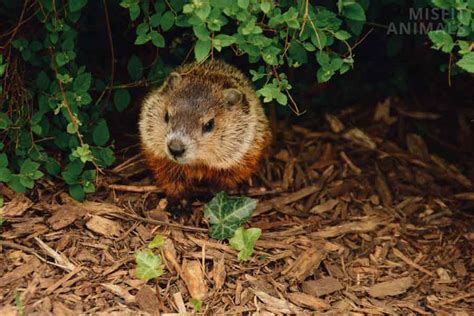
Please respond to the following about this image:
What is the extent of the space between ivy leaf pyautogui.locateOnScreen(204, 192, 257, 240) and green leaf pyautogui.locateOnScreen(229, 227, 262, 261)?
0.16 metres

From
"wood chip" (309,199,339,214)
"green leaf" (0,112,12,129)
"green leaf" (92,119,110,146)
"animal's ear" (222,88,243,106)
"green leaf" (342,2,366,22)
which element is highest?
"green leaf" (342,2,366,22)

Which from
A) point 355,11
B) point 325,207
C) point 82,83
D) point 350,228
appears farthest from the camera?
point 325,207

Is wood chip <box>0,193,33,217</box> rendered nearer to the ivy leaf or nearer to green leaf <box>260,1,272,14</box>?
the ivy leaf

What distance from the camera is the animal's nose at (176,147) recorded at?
530cm

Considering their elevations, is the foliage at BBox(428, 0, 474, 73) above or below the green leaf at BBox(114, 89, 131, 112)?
above

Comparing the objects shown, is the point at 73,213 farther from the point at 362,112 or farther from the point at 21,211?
the point at 362,112

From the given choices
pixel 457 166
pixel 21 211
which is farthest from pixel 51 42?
pixel 457 166

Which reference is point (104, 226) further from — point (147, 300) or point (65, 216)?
point (147, 300)

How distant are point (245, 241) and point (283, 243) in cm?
54

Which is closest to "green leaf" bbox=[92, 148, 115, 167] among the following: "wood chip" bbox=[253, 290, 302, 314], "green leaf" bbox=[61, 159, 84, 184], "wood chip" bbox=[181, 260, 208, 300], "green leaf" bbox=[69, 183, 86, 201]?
"green leaf" bbox=[61, 159, 84, 184]

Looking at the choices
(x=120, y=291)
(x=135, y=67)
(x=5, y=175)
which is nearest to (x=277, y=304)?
(x=120, y=291)

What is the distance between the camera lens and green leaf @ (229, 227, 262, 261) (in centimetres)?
529

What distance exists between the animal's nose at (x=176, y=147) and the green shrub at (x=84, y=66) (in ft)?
2.21

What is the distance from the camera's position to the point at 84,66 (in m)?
5.55
